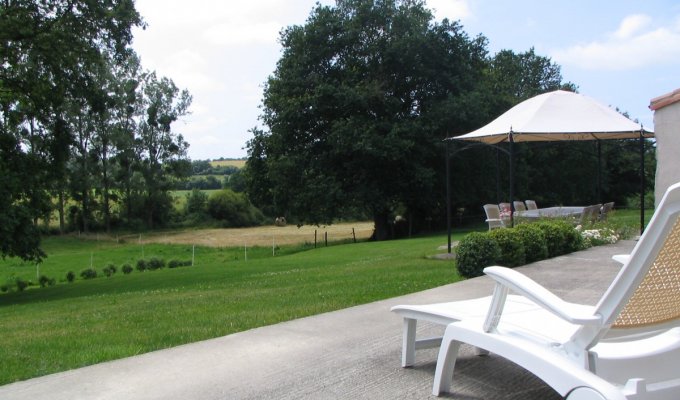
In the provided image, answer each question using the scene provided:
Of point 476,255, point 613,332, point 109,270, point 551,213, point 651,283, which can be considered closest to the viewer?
point 651,283

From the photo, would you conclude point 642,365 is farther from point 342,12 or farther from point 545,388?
point 342,12

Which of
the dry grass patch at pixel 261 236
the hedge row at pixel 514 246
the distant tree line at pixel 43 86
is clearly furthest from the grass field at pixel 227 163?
the hedge row at pixel 514 246

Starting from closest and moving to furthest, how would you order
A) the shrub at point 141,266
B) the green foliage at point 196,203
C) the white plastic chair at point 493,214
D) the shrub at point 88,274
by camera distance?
the white plastic chair at point 493,214 < the shrub at point 88,274 < the shrub at point 141,266 < the green foliage at point 196,203

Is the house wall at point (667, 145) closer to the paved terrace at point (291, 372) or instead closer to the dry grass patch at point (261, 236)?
the paved terrace at point (291, 372)

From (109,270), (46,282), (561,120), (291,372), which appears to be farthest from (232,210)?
(291,372)

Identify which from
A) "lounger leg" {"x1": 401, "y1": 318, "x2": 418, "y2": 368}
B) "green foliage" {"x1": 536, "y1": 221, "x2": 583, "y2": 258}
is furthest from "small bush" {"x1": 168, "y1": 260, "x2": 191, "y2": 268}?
"lounger leg" {"x1": 401, "y1": 318, "x2": 418, "y2": 368}

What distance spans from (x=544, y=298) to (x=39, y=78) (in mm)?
18662

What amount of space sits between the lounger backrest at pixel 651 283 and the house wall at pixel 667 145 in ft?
23.0

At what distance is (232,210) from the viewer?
61.1 m

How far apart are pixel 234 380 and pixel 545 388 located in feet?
6.24

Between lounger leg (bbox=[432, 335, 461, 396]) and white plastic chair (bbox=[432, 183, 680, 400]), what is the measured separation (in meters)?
0.11

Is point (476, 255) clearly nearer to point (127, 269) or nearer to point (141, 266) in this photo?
point (127, 269)

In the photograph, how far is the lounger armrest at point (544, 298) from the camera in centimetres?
246

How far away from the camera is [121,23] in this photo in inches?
723
